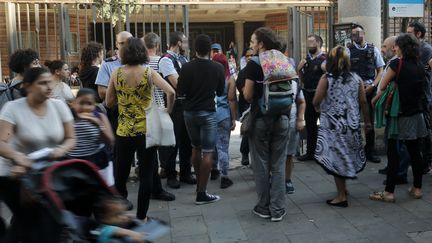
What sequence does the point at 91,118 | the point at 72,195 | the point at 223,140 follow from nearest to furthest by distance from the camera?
the point at 72,195 < the point at 91,118 < the point at 223,140

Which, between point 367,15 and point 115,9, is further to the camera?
point 115,9

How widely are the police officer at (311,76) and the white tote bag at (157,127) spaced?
3161mm

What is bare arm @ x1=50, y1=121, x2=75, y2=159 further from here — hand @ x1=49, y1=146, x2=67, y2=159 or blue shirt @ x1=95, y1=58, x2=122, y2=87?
blue shirt @ x1=95, y1=58, x2=122, y2=87

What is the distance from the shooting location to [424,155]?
6.79m

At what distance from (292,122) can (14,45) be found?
447 cm

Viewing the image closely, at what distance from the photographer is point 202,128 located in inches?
219

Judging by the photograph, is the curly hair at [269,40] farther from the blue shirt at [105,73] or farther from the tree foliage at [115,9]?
the tree foliage at [115,9]

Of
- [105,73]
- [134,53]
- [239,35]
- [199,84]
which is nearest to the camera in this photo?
[134,53]

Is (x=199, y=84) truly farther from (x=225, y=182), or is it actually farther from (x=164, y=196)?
(x=225, y=182)

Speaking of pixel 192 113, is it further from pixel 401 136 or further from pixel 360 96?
pixel 401 136

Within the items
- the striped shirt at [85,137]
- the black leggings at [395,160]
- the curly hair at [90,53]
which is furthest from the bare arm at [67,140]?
the black leggings at [395,160]

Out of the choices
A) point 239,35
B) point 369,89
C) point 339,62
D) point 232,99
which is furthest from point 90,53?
point 239,35

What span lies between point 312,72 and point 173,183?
8.60ft

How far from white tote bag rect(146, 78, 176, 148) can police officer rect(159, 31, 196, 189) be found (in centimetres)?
113
